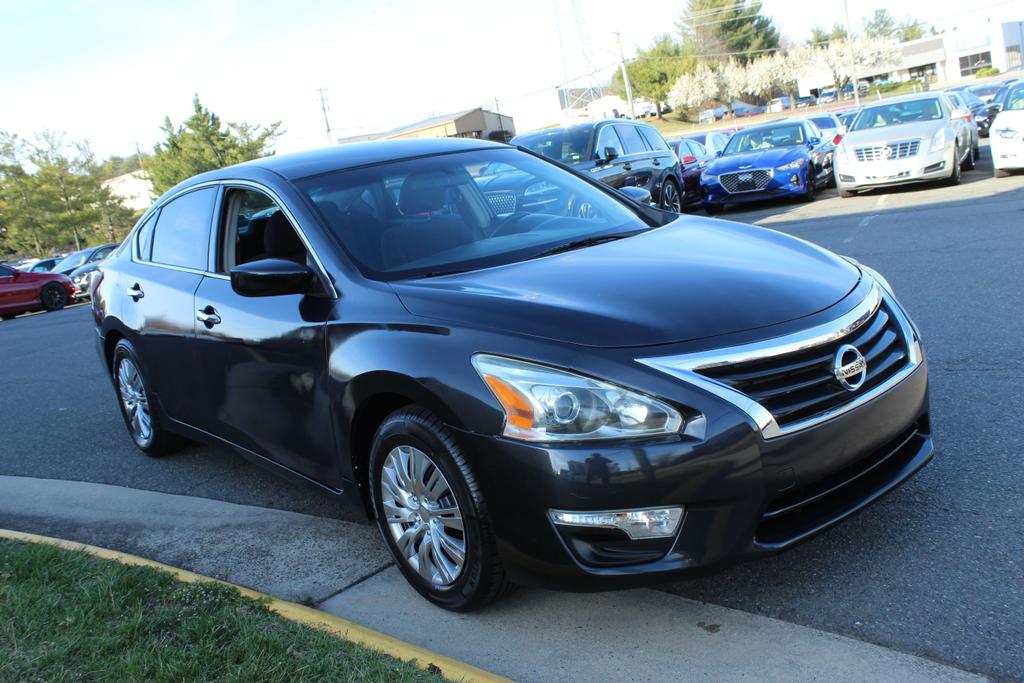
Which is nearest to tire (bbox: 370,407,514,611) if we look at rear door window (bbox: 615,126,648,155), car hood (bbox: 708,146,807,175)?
rear door window (bbox: 615,126,648,155)

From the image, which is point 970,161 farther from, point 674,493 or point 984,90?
point 984,90

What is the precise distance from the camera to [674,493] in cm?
271

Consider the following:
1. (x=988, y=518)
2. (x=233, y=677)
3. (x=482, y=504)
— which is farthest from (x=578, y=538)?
(x=988, y=518)

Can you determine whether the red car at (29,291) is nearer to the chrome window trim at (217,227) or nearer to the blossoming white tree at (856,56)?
the chrome window trim at (217,227)

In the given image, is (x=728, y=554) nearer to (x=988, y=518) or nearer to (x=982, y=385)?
(x=988, y=518)

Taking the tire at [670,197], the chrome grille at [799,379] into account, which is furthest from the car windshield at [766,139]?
the chrome grille at [799,379]

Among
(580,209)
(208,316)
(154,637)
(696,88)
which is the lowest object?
(154,637)

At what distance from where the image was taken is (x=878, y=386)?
10.1ft

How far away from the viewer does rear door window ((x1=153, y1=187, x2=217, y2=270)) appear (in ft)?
15.2

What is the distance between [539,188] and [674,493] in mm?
2184

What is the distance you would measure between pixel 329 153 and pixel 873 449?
2.84m

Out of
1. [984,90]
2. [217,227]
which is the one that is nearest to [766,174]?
[217,227]

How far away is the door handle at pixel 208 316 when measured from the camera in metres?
4.22

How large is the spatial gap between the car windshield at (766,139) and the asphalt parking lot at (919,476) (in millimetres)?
7031
